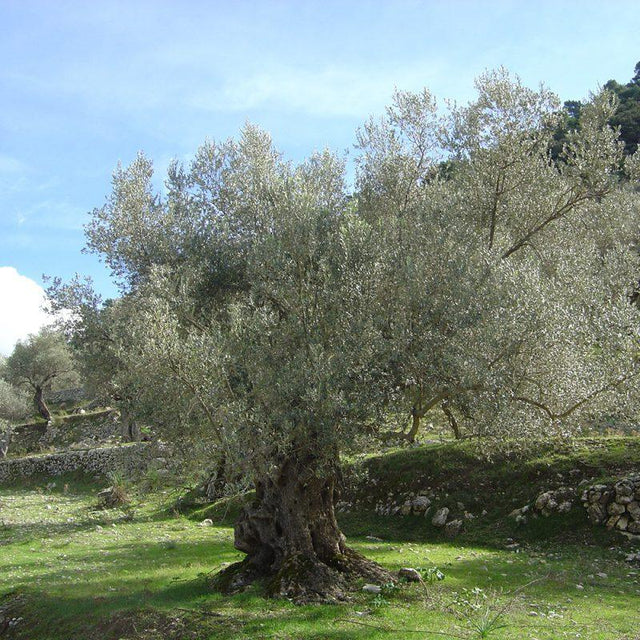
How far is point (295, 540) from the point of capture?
12953 mm

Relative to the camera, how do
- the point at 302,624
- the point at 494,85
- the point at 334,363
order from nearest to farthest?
the point at 302,624, the point at 334,363, the point at 494,85

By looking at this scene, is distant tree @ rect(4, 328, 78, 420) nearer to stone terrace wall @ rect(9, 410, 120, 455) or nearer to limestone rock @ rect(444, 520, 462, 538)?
stone terrace wall @ rect(9, 410, 120, 455)

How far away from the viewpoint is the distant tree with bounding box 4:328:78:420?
62406mm

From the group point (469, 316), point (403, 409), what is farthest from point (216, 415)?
point (469, 316)

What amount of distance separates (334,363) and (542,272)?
7315 mm

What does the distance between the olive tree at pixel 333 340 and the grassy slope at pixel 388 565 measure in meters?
1.52

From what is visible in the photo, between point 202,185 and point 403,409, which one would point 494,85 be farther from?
point 403,409

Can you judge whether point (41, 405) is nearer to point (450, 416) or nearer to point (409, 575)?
point (409, 575)

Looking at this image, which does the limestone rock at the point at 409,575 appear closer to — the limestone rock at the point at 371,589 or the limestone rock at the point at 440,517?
the limestone rock at the point at 371,589

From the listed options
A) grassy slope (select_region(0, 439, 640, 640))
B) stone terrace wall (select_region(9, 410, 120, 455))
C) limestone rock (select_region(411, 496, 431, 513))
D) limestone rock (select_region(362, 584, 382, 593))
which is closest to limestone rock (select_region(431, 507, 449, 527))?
grassy slope (select_region(0, 439, 640, 640))

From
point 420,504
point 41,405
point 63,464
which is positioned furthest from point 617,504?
point 41,405

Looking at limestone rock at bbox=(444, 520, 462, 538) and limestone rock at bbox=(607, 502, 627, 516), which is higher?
limestone rock at bbox=(607, 502, 627, 516)

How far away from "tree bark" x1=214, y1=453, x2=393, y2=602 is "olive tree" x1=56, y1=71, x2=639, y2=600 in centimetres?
4

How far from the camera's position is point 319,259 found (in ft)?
42.6
